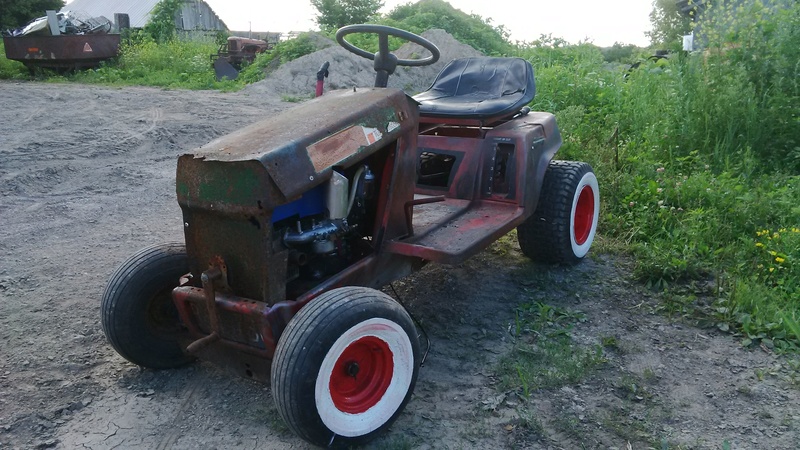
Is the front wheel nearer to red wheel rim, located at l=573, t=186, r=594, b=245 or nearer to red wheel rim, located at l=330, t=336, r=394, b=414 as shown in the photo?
red wheel rim, located at l=330, t=336, r=394, b=414

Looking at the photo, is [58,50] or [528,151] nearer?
[528,151]

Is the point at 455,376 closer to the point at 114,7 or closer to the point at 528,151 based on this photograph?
the point at 528,151

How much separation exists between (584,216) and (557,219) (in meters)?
0.62

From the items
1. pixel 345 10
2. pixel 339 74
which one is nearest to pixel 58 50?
pixel 339 74

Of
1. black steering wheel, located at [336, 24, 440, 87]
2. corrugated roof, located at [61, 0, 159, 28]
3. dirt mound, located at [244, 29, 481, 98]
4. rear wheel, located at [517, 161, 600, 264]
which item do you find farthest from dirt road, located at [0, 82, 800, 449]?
corrugated roof, located at [61, 0, 159, 28]

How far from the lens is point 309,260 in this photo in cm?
309

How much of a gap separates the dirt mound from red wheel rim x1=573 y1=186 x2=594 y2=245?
9.64m

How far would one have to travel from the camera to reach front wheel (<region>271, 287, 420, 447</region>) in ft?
8.19

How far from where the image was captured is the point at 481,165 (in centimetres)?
412

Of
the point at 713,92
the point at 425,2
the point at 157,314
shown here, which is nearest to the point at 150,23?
the point at 425,2

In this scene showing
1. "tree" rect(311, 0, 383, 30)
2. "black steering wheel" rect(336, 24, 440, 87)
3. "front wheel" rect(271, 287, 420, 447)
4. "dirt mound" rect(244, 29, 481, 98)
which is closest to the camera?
"front wheel" rect(271, 287, 420, 447)

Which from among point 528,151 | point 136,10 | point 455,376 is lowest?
point 455,376

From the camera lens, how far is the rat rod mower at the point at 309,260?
2.62m

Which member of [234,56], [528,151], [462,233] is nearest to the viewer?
[462,233]
